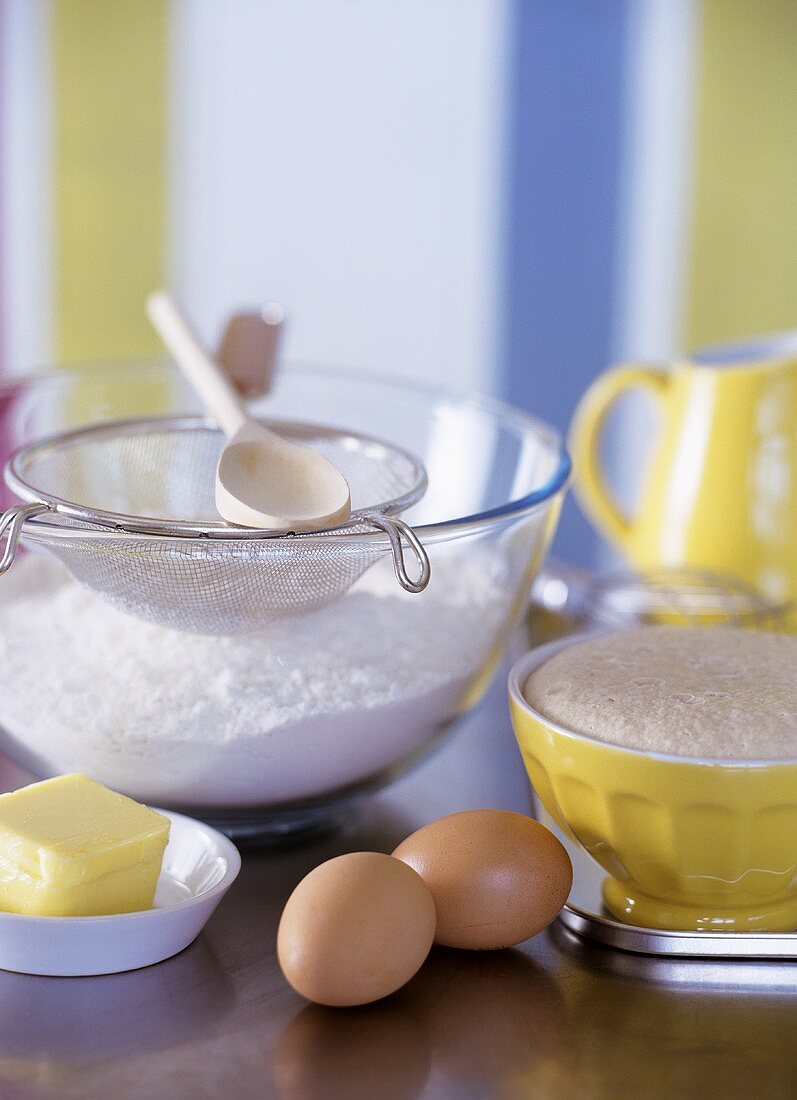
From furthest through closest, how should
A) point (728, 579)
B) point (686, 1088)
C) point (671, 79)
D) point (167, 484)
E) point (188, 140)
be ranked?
point (188, 140), point (671, 79), point (728, 579), point (167, 484), point (686, 1088)

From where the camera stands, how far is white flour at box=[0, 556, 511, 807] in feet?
1.82

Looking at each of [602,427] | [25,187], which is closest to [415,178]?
[25,187]

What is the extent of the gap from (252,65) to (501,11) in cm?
57

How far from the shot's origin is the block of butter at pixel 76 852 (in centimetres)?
46

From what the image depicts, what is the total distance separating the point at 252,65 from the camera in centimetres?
275

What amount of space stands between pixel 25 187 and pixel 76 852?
2.75 meters

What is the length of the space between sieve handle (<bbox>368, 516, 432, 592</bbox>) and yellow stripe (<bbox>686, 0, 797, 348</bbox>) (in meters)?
2.29

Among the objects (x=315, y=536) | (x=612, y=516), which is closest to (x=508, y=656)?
(x=612, y=516)

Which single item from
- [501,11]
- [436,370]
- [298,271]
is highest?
[501,11]

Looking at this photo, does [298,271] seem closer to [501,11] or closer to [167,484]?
[501,11]

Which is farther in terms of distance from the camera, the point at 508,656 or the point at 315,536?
the point at 508,656

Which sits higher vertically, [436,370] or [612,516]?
[612,516]

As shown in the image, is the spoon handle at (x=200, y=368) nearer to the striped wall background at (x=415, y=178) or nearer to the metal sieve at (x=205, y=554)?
the metal sieve at (x=205, y=554)

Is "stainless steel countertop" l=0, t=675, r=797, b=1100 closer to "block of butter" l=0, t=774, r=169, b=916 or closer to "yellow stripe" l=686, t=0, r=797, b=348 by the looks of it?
"block of butter" l=0, t=774, r=169, b=916
